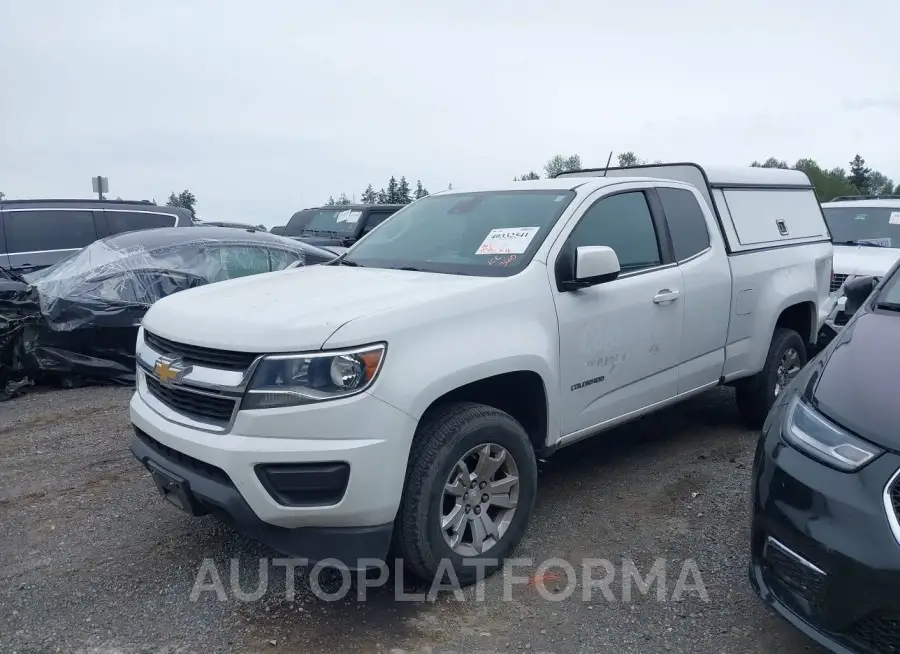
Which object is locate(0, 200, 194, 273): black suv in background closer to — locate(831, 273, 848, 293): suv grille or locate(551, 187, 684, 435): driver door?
locate(551, 187, 684, 435): driver door

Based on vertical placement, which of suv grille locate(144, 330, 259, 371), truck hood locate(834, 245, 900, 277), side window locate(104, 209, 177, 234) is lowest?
truck hood locate(834, 245, 900, 277)

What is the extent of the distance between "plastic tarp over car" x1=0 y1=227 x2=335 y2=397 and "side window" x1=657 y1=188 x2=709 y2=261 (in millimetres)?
3004

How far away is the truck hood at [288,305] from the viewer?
2.73 meters

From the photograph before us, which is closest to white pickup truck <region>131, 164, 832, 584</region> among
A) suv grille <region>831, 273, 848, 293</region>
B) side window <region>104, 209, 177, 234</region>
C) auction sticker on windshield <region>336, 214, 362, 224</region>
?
suv grille <region>831, 273, 848, 293</region>

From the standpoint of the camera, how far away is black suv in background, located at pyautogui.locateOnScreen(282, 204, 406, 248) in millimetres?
12109

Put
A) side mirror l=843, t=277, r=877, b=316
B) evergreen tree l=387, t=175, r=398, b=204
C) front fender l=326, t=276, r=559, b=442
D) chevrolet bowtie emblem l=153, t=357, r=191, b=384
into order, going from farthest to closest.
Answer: evergreen tree l=387, t=175, r=398, b=204, side mirror l=843, t=277, r=877, b=316, chevrolet bowtie emblem l=153, t=357, r=191, b=384, front fender l=326, t=276, r=559, b=442

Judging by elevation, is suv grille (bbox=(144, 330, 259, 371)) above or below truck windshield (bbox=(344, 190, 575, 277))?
below

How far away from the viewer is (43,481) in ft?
14.4

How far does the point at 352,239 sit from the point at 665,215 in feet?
26.9

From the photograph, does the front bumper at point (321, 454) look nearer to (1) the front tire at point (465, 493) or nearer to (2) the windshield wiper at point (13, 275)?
(1) the front tire at point (465, 493)

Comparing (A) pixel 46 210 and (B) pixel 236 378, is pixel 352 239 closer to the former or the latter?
(A) pixel 46 210

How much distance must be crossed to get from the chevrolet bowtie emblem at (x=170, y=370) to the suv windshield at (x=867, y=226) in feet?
26.1

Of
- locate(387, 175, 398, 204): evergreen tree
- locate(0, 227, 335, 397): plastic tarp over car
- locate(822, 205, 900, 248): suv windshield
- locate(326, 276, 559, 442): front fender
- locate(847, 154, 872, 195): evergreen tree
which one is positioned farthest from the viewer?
locate(847, 154, 872, 195): evergreen tree

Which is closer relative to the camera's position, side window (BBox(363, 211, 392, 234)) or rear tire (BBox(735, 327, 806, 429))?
rear tire (BBox(735, 327, 806, 429))
